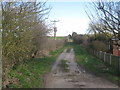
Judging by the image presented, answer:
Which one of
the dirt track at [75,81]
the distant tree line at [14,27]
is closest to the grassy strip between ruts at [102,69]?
the dirt track at [75,81]

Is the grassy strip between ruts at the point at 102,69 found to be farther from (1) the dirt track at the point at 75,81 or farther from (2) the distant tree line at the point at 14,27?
(2) the distant tree line at the point at 14,27

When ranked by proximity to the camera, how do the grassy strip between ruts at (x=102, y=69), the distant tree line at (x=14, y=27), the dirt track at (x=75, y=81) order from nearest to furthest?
1. the distant tree line at (x=14, y=27)
2. the dirt track at (x=75, y=81)
3. the grassy strip between ruts at (x=102, y=69)

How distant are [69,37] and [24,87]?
89.4 m

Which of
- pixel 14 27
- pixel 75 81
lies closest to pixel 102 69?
pixel 75 81

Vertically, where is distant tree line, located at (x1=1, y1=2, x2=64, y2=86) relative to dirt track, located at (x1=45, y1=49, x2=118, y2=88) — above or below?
above

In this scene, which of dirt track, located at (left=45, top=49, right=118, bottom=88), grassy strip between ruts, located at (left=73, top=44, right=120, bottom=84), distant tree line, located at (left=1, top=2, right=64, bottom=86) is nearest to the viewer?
distant tree line, located at (left=1, top=2, right=64, bottom=86)

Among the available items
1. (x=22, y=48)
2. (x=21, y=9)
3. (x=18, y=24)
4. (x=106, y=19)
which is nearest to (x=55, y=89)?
(x=22, y=48)

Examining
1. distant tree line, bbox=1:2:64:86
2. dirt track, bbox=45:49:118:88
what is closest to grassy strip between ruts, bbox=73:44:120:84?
dirt track, bbox=45:49:118:88

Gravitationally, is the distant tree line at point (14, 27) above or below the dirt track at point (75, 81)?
above

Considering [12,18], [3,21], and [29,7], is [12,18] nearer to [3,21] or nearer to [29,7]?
[3,21]

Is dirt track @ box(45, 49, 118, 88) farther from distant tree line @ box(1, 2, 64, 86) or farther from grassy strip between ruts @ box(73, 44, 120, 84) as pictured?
distant tree line @ box(1, 2, 64, 86)

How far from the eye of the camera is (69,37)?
98.2 meters

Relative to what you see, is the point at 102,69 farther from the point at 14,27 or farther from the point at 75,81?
the point at 14,27

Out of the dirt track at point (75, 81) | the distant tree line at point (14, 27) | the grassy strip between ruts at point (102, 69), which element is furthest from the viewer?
the grassy strip between ruts at point (102, 69)
